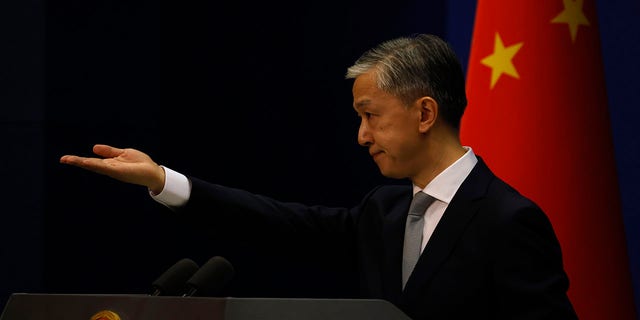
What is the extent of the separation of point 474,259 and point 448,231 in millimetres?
74

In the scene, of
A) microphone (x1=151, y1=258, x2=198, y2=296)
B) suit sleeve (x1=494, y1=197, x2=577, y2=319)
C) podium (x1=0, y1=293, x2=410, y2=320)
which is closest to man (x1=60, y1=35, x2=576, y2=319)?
suit sleeve (x1=494, y1=197, x2=577, y2=319)

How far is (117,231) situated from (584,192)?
1783 mm

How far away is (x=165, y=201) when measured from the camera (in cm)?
162

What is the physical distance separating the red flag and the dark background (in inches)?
20.6

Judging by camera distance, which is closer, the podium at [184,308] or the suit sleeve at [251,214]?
the podium at [184,308]

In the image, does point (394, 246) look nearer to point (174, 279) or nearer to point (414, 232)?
point (414, 232)

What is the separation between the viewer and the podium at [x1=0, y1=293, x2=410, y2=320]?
3.67 feet

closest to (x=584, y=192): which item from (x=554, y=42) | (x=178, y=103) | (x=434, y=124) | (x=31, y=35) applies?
(x=554, y=42)

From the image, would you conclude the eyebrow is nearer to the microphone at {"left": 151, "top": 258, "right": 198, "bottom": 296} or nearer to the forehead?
the forehead

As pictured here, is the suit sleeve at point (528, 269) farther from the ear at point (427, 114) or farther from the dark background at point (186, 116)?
the dark background at point (186, 116)

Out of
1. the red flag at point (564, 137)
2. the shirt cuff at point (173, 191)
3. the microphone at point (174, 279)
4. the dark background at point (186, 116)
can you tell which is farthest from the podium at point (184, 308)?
the dark background at point (186, 116)

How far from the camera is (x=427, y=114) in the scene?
164 centimetres

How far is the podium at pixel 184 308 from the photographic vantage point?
1.12 m

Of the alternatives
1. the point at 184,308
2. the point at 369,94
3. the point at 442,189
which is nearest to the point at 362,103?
the point at 369,94
